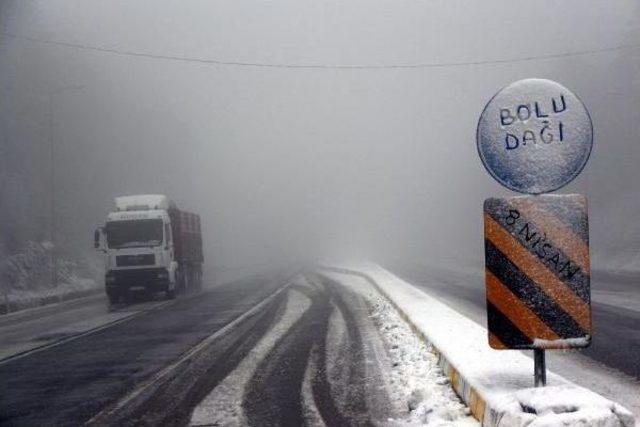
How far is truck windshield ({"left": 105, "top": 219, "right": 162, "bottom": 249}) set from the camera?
23172 millimetres

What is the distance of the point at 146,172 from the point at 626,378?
68567mm

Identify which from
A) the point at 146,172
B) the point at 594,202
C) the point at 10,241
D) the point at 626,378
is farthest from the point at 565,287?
the point at 146,172

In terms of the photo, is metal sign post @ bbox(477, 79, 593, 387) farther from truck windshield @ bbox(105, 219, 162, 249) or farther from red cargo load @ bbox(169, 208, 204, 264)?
red cargo load @ bbox(169, 208, 204, 264)

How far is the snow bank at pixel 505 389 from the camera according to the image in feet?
12.9

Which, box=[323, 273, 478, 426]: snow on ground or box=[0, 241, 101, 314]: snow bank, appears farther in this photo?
box=[0, 241, 101, 314]: snow bank

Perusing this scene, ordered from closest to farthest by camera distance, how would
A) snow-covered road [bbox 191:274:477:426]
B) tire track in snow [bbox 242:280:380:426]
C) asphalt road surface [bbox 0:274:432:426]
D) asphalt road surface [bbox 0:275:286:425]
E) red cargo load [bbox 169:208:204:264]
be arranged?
1. snow-covered road [bbox 191:274:477:426]
2. tire track in snow [bbox 242:280:380:426]
3. asphalt road surface [bbox 0:274:432:426]
4. asphalt road surface [bbox 0:275:286:425]
5. red cargo load [bbox 169:208:204:264]

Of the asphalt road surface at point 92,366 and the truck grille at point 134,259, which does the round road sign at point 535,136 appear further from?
the truck grille at point 134,259

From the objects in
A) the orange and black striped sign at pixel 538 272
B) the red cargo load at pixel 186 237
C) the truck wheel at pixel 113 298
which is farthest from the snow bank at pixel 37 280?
the orange and black striped sign at pixel 538 272

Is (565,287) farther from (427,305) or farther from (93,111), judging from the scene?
(93,111)

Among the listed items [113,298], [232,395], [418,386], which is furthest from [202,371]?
[113,298]

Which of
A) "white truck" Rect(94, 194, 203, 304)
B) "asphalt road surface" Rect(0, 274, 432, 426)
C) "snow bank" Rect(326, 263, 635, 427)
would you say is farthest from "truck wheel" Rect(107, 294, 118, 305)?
"snow bank" Rect(326, 263, 635, 427)

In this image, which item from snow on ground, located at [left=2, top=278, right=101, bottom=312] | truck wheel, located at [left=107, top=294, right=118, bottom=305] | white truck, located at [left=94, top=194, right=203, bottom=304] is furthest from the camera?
snow on ground, located at [left=2, top=278, right=101, bottom=312]

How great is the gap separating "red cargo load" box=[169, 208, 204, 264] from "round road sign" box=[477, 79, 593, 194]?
21563 millimetres

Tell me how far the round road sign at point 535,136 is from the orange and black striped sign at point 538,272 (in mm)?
159
